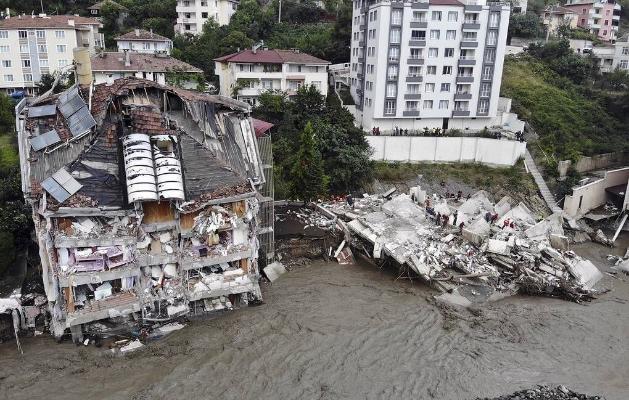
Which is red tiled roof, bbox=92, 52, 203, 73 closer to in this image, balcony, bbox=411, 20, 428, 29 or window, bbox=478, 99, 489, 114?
balcony, bbox=411, 20, 428, 29

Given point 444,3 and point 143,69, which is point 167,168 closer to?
point 143,69

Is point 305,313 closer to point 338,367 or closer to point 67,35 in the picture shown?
point 338,367

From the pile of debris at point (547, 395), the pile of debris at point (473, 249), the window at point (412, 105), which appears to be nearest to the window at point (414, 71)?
the window at point (412, 105)

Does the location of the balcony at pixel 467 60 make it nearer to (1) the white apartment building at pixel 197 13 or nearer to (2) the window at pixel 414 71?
(2) the window at pixel 414 71

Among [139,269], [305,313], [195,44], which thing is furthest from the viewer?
[195,44]

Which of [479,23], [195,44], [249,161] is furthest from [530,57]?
[249,161]

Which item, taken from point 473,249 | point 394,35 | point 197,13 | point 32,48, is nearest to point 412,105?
point 394,35

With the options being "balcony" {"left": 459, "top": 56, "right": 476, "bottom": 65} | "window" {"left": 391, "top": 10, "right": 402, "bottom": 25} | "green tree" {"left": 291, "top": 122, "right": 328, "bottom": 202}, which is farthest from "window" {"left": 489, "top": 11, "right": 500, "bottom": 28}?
"green tree" {"left": 291, "top": 122, "right": 328, "bottom": 202}
